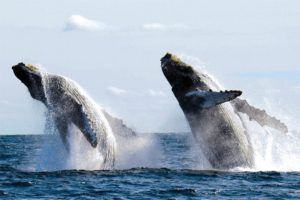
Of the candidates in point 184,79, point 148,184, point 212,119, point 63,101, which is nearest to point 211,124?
point 212,119

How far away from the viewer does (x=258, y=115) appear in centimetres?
2173

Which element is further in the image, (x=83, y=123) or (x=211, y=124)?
(x=211, y=124)

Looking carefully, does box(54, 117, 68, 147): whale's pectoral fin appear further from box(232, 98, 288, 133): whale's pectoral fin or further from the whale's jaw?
box(232, 98, 288, 133): whale's pectoral fin

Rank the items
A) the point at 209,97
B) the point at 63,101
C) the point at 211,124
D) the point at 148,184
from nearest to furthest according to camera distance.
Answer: the point at 148,184, the point at 209,97, the point at 211,124, the point at 63,101

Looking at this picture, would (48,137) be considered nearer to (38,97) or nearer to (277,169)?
(38,97)

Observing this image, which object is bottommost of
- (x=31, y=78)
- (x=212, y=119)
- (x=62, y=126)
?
(x=62, y=126)

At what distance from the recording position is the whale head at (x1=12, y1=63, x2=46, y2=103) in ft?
70.2

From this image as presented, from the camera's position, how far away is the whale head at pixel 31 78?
21406 mm

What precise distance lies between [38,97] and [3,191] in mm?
4843

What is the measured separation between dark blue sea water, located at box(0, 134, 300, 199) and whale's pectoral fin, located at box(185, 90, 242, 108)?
6.96ft

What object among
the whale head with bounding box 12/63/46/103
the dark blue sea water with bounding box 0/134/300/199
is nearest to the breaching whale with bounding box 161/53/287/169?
the dark blue sea water with bounding box 0/134/300/199

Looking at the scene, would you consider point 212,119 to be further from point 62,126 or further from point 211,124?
point 62,126

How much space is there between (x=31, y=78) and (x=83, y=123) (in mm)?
2363

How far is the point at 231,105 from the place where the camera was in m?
21.7
